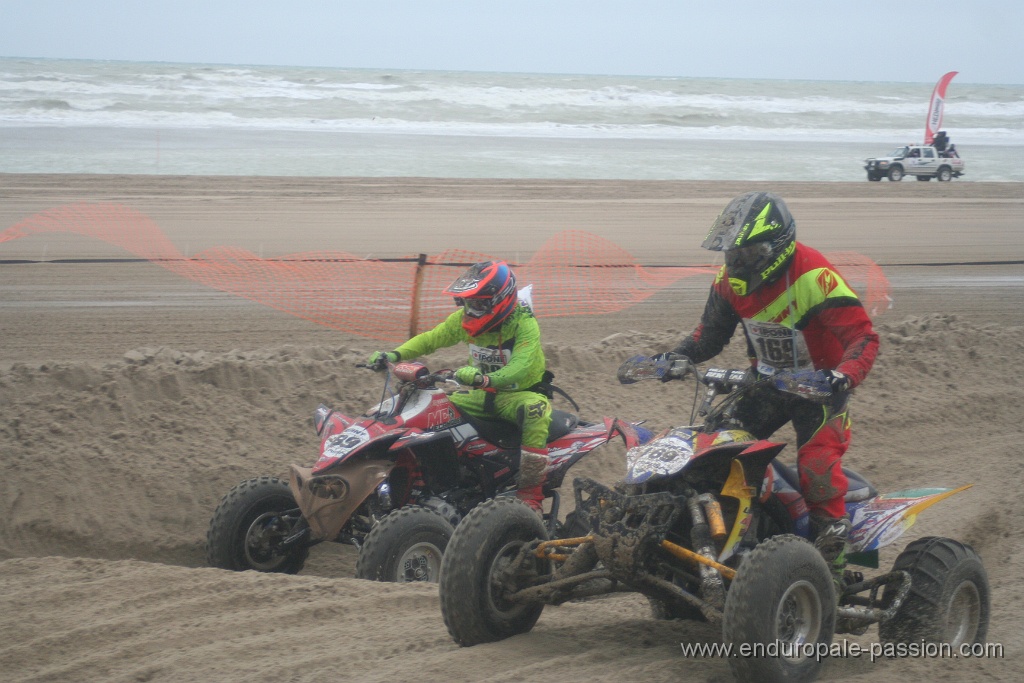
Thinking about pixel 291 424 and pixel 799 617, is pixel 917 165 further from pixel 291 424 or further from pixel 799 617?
pixel 799 617

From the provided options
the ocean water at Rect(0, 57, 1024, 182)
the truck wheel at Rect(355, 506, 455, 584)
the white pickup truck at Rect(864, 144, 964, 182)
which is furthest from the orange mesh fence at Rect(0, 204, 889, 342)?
the white pickup truck at Rect(864, 144, 964, 182)

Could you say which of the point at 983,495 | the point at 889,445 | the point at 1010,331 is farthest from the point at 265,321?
the point at 1010,331

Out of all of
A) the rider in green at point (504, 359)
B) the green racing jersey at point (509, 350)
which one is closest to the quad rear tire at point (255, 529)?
the rider in green at point (504, 359)

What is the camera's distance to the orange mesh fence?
1054 cm

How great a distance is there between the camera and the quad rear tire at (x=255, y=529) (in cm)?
572

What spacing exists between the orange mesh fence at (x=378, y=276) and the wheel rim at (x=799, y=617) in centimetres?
562

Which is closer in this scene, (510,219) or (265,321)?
(265,321)

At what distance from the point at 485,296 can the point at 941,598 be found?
301 centimetres

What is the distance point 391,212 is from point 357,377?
9556mm

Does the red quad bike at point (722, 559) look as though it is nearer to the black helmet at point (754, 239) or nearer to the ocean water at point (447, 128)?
the black helmet at point (754, 239)

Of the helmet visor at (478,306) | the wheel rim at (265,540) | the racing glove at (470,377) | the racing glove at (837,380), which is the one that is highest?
the helmet visor at (478,306)

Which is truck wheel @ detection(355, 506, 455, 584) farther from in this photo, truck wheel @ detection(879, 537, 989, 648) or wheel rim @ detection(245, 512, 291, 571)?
truck wheel @ detection(879, 537, 989, 648)

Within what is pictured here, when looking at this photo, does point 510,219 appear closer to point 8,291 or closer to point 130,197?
point 130,197

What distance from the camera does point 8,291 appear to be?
10883mm
